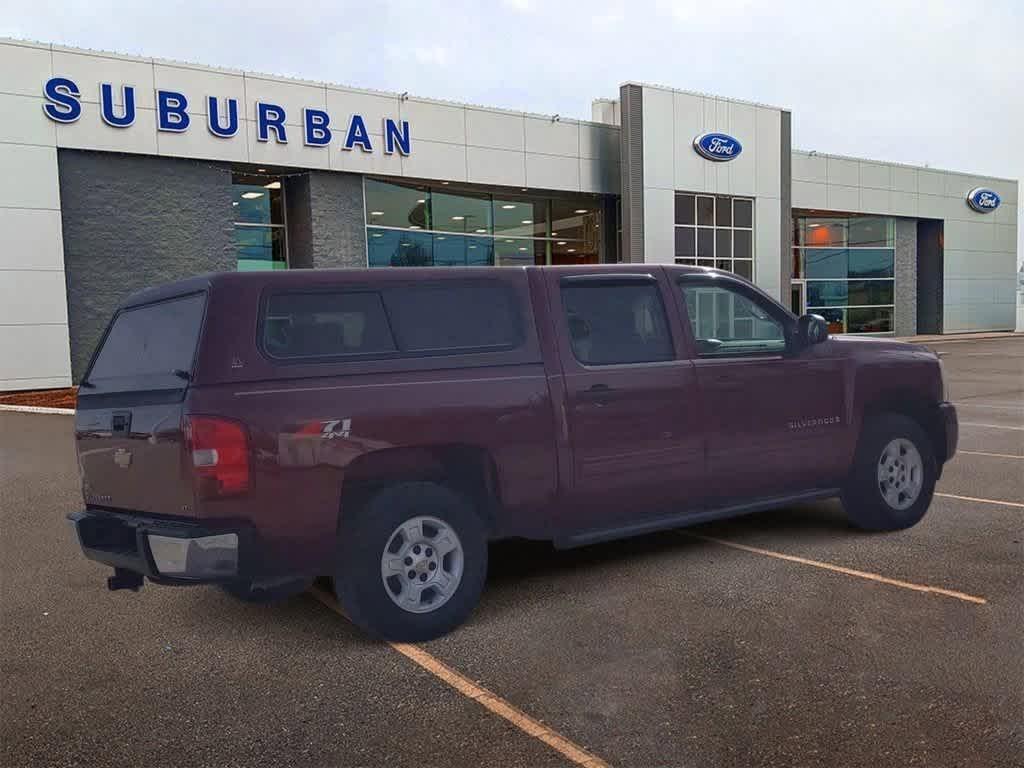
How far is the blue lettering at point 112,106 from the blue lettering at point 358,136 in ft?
17.7

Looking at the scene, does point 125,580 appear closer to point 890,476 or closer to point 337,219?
point 890,476

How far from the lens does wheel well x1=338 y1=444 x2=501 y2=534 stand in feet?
14.3

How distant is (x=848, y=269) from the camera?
3944cm

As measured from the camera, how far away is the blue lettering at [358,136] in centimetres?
2378

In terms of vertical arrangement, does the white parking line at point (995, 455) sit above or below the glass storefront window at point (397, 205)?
below

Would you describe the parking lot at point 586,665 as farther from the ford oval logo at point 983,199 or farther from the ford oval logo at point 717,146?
the ford oval logo at point 983,199

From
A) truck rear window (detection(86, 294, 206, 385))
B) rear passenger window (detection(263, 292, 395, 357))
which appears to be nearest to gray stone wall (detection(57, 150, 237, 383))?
truck rear window (detection(86, 294, 206, 385))

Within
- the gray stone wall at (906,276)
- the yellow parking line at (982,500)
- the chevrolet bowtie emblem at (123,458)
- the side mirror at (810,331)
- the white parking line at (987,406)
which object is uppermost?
the gray stone wall at (906,276)

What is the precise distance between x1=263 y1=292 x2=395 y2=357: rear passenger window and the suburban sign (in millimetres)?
18836

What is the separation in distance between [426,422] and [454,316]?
0.66 metres

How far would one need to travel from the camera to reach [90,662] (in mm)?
4336

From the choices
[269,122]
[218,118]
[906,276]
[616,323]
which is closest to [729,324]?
[616,323]

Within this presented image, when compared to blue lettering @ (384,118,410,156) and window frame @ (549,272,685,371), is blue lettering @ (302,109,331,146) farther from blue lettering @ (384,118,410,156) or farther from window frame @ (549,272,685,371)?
window frame @ (549,272,685,371)

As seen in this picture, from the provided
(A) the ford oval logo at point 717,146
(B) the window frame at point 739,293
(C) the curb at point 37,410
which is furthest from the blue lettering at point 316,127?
(B) the window frame at point 739,293
